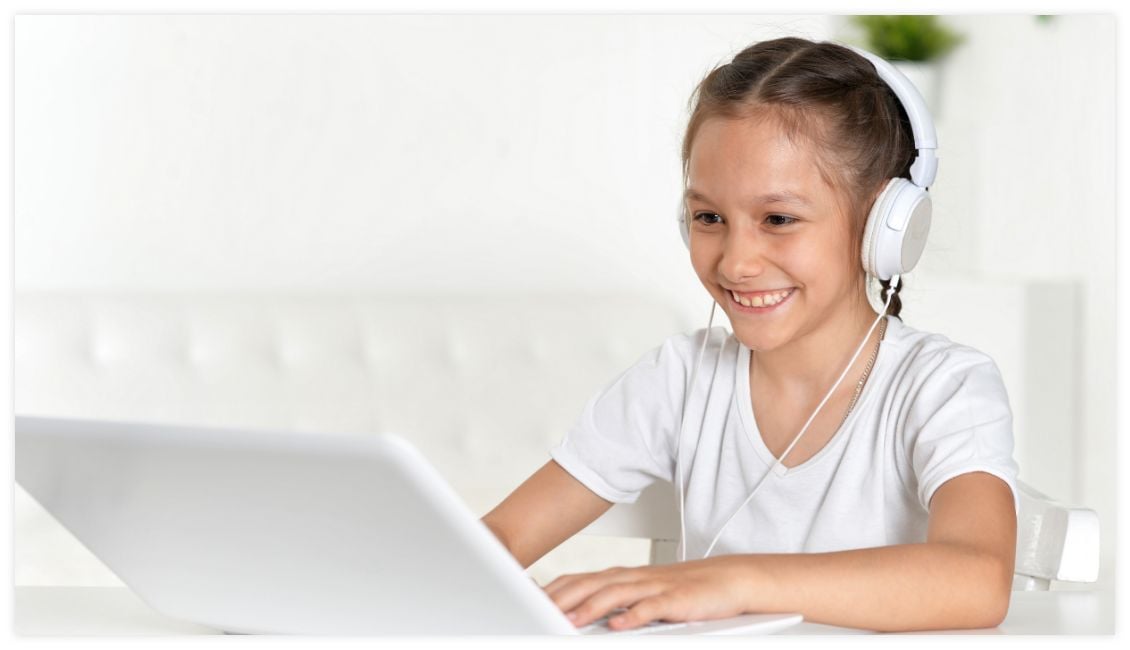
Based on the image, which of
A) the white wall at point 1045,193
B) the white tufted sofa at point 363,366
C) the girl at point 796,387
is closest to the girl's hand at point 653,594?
the girl at point 796,387

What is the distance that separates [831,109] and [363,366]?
129 centimetres

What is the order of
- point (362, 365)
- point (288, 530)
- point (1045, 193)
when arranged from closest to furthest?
1. point (288, 530)
2. point (362, 365)
3. point (1045, 193)

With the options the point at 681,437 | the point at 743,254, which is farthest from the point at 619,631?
the point at 681,437

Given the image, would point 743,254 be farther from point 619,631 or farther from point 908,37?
point 908,37

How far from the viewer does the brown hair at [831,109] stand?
109cm

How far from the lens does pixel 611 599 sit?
737 millimetres

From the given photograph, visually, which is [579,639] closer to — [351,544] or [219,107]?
[351,544]

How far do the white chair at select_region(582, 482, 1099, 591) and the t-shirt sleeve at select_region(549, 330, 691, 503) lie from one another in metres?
0.04

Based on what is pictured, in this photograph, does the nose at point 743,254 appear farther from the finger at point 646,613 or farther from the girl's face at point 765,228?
the finger at point 646,613

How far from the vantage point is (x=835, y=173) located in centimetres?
109

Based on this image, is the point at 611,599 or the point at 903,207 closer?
the point at 611,599

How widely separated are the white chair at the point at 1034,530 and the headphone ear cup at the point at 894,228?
26 cm

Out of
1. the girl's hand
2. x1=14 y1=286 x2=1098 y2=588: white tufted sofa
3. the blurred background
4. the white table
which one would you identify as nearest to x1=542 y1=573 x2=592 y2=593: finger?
the girl's hand

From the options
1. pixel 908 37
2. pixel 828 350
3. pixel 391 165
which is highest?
pixel 908 37
